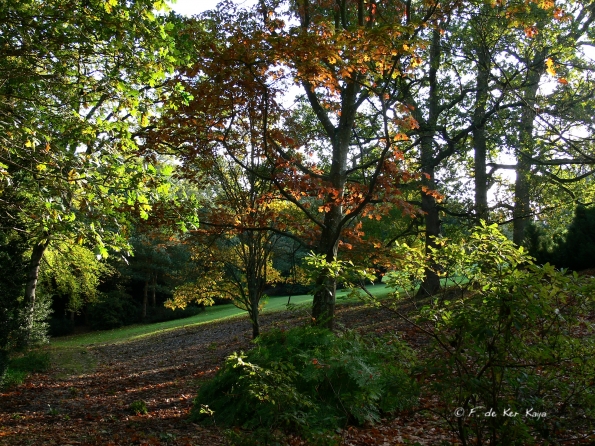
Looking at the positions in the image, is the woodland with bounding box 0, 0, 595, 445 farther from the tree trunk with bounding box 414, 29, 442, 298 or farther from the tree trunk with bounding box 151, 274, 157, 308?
the tree trunk with bounding box 151, 274, 157, 308

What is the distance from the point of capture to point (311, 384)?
523cm

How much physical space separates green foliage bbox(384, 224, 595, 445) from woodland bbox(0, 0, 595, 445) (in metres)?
0.02

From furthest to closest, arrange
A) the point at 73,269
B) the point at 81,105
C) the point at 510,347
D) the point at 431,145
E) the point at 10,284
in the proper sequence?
the point at 73,269
the point at 431,145
the point at 10,284
the point at 81,105
the point at 510,347

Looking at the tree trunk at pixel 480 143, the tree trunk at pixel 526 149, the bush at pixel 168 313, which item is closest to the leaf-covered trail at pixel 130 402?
the tree trunk at pixel 480 143

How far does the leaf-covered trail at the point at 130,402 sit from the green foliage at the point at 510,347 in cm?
51

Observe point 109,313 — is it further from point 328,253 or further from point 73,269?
point 328,253

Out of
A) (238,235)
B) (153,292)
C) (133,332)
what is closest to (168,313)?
(153,292)

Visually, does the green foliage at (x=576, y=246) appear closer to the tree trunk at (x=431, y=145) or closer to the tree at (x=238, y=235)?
the tree trunk at (x=431, y=145)

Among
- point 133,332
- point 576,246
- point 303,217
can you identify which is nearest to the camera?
point 303,217

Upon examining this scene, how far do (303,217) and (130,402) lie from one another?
5191 mm

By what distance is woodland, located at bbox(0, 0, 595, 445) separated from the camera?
3039mm

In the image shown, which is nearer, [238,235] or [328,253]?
[328,253]

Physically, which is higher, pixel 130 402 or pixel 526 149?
pixel 526 149

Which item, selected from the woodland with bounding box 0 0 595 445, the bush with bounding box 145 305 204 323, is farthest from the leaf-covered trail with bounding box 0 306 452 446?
the bush with bounding box 145 305 204 323
